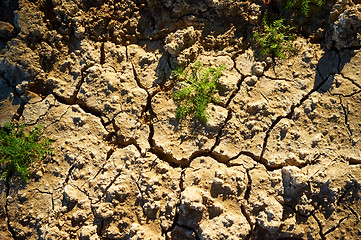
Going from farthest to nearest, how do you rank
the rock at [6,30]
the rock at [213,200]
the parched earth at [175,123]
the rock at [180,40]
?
the rock at [6,30] < the rock at [180,40] < the parched earth at [175,123] < the rock at [213,200]

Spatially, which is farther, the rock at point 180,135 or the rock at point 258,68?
the rock at point 258,68

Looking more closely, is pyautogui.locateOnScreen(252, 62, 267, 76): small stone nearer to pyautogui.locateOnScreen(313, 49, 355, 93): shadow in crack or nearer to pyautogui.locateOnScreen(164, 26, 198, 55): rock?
pyautogui.locateOnScreen(313, 49, 355, 93): shadow in crack

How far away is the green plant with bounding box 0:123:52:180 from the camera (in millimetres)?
3152

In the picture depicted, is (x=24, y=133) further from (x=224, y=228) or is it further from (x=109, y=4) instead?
(x=224, y=228)

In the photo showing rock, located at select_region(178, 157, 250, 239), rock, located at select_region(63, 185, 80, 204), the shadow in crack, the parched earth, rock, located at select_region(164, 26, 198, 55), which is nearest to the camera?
rock, located at select_region(178, 157, 250, 239)

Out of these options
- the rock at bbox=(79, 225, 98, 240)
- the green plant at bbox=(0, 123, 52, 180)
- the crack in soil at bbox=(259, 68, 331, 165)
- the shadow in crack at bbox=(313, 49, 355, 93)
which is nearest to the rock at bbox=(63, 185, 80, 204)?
the rock at bbox=(79, 225, 98, 240)

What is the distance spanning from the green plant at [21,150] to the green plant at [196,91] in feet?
5.25

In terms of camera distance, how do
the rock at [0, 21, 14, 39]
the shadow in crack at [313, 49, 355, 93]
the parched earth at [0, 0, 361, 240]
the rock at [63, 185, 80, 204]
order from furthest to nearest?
the rock at [0, 21, 14, 39] < the shadow in crack at [313, 49, 355, 93] < the rock at [63, 185, 80, 204] < the parched earth at [0, 0, 361, 240]

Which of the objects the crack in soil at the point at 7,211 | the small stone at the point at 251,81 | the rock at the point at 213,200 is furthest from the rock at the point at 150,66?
the crack in soil at the point at 7,211

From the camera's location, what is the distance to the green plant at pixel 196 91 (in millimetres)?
3148

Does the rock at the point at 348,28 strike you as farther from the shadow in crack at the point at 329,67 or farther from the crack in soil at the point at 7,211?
the crack in soil at the point at 7,211

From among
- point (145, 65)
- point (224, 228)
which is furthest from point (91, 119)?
point (224, 228)

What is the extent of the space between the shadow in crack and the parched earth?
2 cm

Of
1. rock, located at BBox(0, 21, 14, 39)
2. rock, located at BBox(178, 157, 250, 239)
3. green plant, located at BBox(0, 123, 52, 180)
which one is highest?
rock, located at BBox(0, 21, 14, 39)
